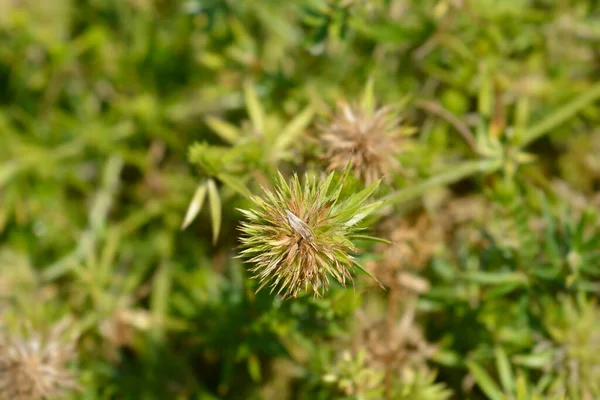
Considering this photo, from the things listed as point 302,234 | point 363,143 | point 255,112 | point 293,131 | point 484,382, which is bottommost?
point 484,382

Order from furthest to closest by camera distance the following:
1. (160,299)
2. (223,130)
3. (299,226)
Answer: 1. (160,299)
2. (223,130)
3. (299,226)

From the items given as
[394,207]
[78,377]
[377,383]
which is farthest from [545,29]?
[78,377]

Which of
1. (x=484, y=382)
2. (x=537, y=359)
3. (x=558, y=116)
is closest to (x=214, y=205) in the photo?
(x=484, y=382)

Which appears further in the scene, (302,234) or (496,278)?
(496,278)

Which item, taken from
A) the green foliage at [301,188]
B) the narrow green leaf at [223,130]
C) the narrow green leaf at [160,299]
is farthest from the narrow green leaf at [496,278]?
the narrow green leaf at [160,299]

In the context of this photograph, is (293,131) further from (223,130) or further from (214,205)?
(214,205)

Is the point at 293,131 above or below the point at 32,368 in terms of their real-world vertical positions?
above

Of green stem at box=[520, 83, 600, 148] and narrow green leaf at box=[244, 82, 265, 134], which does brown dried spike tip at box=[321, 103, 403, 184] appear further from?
green stem at box=[520, 83, 600, 148]

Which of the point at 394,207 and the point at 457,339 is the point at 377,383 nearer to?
the point at 457,339

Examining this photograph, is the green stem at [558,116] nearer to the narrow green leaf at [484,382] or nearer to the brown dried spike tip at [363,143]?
the brown dried spike tip at [363,143]
